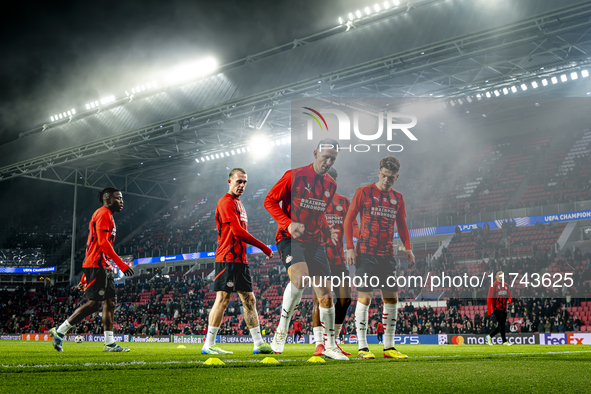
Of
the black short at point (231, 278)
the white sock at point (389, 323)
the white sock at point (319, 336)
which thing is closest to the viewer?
the white sock at point (319, 336)

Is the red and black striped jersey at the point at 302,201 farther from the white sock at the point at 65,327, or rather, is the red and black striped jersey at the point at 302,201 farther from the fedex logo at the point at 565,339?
the fedex logo at the point at 565,339

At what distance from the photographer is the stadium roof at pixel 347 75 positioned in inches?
690

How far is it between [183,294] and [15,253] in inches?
649

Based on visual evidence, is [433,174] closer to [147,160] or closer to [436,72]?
[436,72]

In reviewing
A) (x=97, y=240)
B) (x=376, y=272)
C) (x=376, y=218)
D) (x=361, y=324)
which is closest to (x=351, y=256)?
(x=376, y=272)

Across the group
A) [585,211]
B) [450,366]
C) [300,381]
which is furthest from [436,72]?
[300,381]

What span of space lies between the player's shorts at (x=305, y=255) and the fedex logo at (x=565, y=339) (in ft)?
39.4

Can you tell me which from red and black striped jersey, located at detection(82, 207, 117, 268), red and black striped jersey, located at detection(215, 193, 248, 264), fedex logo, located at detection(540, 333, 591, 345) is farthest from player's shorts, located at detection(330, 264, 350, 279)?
fedex logo, located at detection(540, 333, 591, 345)

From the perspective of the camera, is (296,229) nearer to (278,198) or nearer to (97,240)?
(278,198)

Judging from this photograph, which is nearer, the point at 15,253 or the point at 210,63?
the point at 210,63

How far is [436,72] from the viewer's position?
21.3m

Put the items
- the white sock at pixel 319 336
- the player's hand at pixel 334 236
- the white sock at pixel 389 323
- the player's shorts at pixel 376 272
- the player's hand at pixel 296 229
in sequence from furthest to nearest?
the player's hand at pixel 334 236 < the player's shorts at pixel 376 272 < the white sock at pixel 389 323 < the white sock at pixel 319 336 < the player's hand at pixel 296 229

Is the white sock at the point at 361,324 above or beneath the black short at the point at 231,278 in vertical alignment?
beneath

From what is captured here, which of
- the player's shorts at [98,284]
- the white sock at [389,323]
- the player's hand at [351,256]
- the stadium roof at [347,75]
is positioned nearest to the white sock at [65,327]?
the player's shorts at [98,284]
